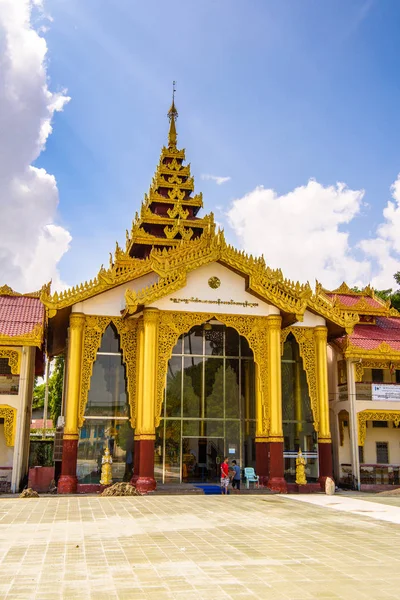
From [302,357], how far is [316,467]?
3668 mm

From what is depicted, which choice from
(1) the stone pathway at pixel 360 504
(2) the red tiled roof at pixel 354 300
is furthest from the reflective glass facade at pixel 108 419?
(2) the red tiled roof at pixel 354 300

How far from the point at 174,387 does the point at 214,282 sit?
12.2 feet

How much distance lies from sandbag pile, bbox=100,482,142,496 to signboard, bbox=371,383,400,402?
9.84 m

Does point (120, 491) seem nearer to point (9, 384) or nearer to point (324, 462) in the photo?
point (9, 384)

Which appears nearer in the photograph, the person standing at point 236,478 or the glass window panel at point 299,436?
the person standing at point 236,478

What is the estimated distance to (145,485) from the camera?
18.9 m

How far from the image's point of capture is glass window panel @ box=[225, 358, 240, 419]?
21.9 metres

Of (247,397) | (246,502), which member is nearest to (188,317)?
(247,397)

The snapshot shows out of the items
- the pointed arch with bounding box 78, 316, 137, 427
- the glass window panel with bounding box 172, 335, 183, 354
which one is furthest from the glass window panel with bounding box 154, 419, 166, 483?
the glass window panel with bounding box 172, 335, 183, 354

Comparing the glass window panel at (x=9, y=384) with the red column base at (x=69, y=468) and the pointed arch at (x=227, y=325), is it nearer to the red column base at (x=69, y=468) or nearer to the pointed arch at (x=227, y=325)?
the red column base at (x=69, y=468)

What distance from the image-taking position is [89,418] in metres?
20.3

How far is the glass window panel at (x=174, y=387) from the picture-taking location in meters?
21.1

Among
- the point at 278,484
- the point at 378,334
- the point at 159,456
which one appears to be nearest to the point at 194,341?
the point at 159,456

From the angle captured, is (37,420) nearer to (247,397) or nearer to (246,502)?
(247,397)
